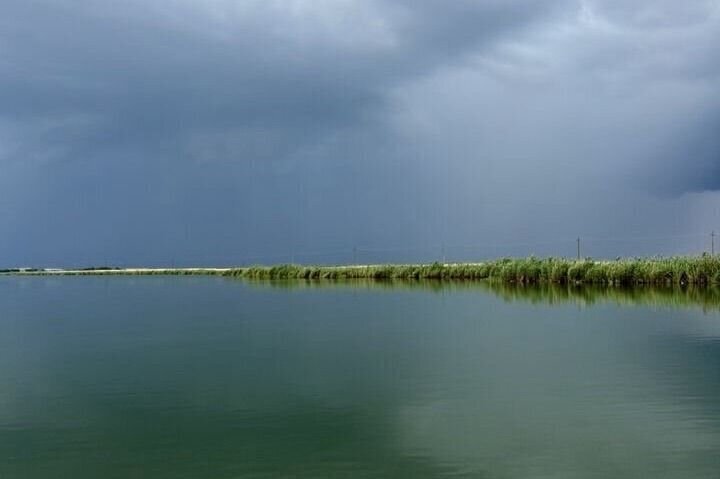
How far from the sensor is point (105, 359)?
13055 millimetres

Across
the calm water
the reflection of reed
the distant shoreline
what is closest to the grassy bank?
the distant shoreline

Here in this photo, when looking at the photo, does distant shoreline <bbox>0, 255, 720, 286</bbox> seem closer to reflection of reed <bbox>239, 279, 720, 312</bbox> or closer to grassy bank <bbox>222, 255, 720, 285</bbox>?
grassy bank <bbox>222, 255, 720, 285</bbox>

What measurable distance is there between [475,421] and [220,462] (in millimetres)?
2899

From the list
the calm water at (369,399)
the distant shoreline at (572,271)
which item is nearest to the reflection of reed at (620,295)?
the distant shoreline at (572,271)

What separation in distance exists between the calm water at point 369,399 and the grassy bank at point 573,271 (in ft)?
47.4

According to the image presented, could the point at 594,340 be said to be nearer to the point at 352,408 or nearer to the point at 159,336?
the point at 352,408

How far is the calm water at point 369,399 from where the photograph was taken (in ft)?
21.4

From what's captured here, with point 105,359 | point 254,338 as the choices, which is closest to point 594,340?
point 254,338

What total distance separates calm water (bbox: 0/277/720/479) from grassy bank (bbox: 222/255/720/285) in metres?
14.4

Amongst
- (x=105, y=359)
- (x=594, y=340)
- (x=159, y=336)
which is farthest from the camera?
(x=159, y=336)

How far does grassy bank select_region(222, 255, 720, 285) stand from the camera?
30984 millimetres

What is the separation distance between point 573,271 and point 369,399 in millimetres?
27921

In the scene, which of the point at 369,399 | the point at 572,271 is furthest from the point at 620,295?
the point at 369,399

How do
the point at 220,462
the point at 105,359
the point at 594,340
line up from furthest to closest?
the point at 594,340 < the point at 105,359 < the point at 220,462
